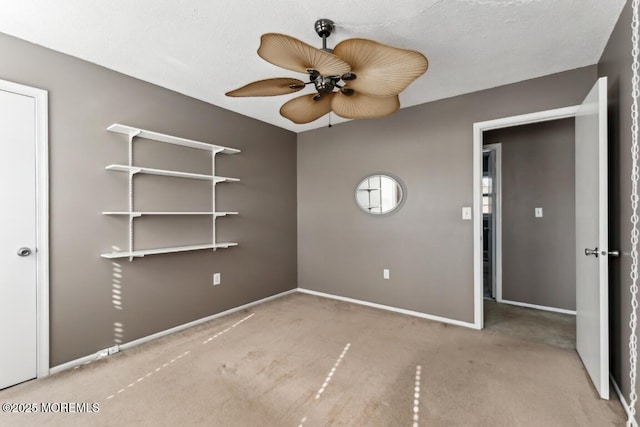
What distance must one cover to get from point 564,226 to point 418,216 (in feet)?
5.58

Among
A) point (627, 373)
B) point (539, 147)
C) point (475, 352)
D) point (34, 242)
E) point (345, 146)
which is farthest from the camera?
point (345, 146)

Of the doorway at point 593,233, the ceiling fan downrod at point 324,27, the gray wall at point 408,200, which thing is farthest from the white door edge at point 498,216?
the ceiling fan downrod at point 324,27

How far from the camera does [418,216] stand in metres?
3.29

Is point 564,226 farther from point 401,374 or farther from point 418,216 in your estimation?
point 401,374

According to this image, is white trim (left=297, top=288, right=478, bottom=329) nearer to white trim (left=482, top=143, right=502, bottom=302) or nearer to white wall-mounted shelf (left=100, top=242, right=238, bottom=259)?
white trim (left=482, top=143, right=502, bottom=302)

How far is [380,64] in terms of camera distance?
143cm

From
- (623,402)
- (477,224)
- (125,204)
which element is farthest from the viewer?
(477,224)

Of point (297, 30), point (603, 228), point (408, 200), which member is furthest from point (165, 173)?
point (603, 228)

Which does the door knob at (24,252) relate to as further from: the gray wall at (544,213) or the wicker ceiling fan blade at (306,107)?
the gray wall at (544,213)

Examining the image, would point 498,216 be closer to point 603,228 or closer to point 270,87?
point 603,228

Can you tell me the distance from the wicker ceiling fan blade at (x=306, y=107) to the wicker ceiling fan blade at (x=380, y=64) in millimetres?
332

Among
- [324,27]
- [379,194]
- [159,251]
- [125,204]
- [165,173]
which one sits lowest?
[159,251]

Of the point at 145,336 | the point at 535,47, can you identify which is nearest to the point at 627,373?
the point at 535,47

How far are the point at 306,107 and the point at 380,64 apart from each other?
69 centimetres
